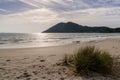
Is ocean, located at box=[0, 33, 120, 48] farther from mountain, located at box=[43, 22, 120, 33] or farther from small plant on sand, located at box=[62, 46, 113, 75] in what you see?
mountain, located at box=[43, 22, 120, 33]

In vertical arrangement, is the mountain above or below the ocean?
above

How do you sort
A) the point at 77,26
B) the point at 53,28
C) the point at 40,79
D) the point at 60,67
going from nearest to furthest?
the point at 40,79 < the point at 60,67 < the point at 77,26 < the point at 53,28

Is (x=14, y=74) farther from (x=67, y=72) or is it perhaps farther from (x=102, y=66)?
(x=102, y=66)

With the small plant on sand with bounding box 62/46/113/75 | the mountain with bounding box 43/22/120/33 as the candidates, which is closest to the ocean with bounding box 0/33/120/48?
the small plant on sand with bounding box 62/46/113/75

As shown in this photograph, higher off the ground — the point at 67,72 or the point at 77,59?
the point at 77,59

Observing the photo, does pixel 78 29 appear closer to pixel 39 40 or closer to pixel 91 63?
pixel 39 40

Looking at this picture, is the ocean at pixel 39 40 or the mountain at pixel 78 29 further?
the mountain at pixel 78 29

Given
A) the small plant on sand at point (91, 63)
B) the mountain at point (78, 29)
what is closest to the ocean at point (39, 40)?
the small plant on sand at point (91, 63)

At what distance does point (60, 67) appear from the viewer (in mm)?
6500

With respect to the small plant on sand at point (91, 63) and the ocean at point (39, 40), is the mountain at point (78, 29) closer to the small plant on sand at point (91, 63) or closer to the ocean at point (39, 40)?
the ocean at point (39, 40)

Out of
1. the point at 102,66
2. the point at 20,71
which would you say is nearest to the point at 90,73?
the point at 102,66

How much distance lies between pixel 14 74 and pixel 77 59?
70.7 inches

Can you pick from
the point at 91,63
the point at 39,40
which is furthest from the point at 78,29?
the point at 91,63

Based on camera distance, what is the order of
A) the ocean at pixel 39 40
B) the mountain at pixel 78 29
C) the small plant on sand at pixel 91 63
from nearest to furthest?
the small plant on sand at pixel 91 63
the ocean at pixel 39 40
the mountain at pixel 78 29
